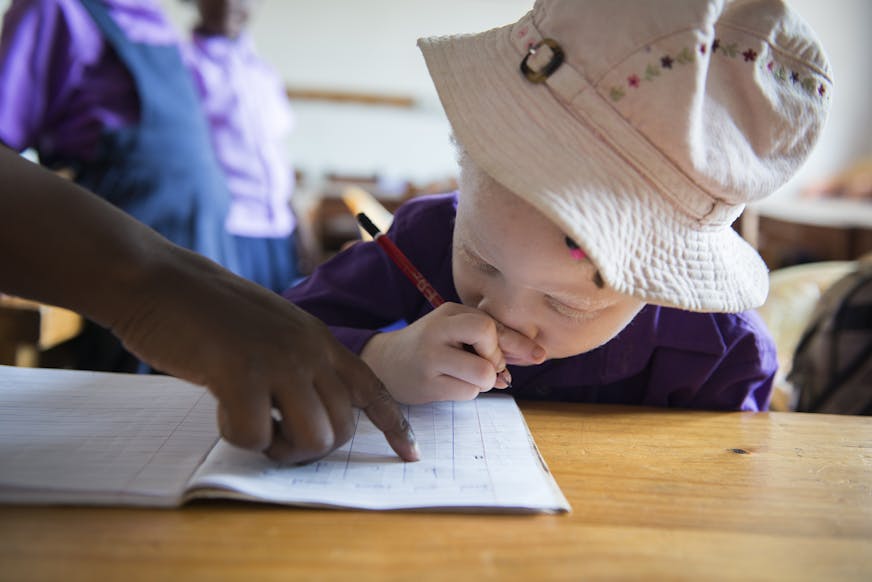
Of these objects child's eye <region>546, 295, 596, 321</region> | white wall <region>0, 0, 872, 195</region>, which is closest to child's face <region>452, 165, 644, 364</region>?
child's eye <region>546, 295, 596, 321</region>

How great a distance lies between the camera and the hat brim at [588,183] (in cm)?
47

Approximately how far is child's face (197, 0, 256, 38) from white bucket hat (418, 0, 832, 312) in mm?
1682

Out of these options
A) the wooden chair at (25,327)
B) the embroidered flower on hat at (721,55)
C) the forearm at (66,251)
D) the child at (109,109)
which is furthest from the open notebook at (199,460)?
the child at (109,109)

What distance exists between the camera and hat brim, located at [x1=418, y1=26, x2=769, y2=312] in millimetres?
471

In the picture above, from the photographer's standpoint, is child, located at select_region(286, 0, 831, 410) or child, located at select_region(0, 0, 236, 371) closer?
child, located at select_region(286, 0, 831, 410)

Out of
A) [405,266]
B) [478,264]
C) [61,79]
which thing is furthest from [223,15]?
[478,264]

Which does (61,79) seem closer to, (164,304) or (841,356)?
(164,304)

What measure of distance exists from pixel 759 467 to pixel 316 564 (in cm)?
38

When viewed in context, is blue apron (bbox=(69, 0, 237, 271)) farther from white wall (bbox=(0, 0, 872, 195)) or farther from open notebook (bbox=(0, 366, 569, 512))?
white wall (bbox=(0, 0, 872, 195))

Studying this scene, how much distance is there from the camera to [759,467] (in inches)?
→ 22.1

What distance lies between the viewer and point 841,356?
112cm

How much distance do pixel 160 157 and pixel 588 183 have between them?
1.10 metres

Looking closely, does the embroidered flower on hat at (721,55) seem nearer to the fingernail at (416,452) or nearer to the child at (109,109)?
the fingernail at (416,452)

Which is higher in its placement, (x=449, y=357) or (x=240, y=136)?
(x=240, y=136)
